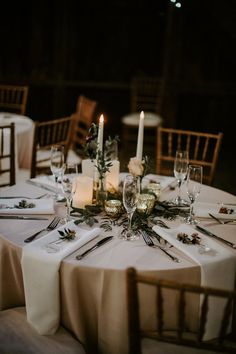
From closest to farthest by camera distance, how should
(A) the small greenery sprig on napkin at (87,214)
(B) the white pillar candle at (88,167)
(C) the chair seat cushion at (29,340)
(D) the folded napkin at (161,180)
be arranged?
1. (C) the chair seat cushion at (29,340)
2. (A) the small greenery sprig on napkin at (87,214)
3. (B) the white pillar candle at (88,167)
4. (D) the folded napkin at (161,180)

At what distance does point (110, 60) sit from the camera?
5.98 meters

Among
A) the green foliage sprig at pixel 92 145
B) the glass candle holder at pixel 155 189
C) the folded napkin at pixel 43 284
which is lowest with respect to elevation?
the folded napkin at pixel 43 284

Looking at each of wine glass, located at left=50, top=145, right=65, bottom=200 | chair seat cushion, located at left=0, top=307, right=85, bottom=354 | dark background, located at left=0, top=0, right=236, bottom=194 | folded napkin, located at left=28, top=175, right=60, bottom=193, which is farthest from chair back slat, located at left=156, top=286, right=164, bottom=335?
dark background, located at left=0, top=0, right=236, bottom=194

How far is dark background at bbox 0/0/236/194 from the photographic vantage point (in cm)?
569

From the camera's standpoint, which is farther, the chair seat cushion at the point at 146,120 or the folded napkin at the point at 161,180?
the chair seat cushion at the point at 146,120

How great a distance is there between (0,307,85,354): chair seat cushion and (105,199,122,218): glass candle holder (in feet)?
1.75

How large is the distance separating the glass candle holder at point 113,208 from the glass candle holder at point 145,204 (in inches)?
3.4

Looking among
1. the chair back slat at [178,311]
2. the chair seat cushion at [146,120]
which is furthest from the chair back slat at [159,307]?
the chair seat cushion at [146,120]

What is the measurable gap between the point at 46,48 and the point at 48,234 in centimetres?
453

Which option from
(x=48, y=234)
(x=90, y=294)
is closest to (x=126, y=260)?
(x=90, y=294)

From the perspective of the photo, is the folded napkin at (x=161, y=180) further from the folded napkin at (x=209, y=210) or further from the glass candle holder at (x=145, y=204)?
the glass candle holder at (x=145, y=204)

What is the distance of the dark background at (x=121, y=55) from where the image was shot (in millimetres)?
5688

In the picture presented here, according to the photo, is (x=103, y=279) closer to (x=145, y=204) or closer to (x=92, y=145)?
(x=145, y=204)

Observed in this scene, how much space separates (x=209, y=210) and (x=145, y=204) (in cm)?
34
